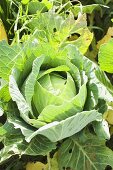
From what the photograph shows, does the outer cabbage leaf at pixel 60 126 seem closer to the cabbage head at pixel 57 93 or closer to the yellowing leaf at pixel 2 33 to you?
the cabbage head at pixel 57 93

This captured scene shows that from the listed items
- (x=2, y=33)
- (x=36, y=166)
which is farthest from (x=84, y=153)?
(x=2, y=33)

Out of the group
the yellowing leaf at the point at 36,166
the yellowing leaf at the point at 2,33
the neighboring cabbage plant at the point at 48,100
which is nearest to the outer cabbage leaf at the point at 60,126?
the neighboring cabbage plant at the point at 48,100

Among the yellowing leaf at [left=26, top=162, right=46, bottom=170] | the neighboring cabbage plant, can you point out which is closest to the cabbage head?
the neighboring cabbage plant

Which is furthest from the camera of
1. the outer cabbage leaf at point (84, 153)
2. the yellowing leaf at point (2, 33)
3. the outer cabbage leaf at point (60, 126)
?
the yellowing leaf at point (2, 33)

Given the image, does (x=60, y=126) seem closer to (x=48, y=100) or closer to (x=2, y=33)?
(x=48, y=100)

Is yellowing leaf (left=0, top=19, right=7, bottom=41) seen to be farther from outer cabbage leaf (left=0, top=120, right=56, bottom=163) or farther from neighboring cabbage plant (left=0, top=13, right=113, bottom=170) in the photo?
outer cabbage leaf (left=0, top=120, right=56, bottom=163)

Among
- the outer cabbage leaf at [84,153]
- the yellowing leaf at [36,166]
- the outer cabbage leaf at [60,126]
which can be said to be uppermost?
the outer cabbage leaf at [60,126]

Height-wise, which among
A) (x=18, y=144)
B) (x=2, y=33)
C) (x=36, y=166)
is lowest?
(x=36, y=166)

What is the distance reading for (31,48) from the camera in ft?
2.90

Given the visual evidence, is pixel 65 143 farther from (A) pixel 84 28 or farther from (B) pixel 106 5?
(B) pixel 106 5

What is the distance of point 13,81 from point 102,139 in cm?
23

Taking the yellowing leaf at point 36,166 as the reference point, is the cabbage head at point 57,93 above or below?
above

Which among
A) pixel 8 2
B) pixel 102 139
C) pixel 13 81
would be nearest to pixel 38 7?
pixel 8 2

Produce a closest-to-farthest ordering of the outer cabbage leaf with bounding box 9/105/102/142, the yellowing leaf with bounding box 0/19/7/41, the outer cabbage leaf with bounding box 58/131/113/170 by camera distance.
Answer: the outer cabbage leaf with bounding box 9/105/102/142 < the outer cabbage leaf with bounding box 58/131/113/170 < the yellowing leaf with bounding box 0/19/7/41
